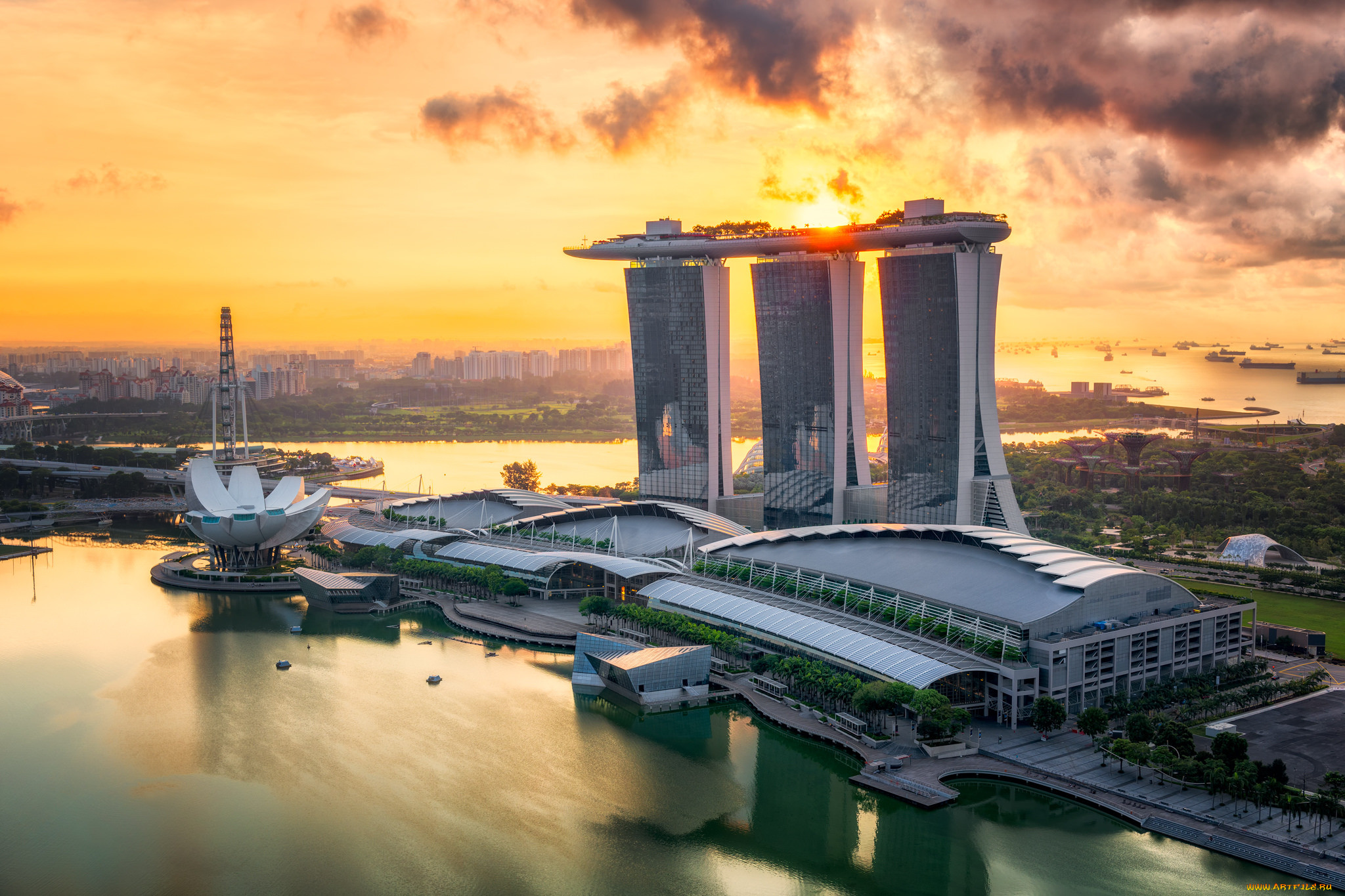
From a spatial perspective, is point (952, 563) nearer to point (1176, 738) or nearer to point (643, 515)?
point (1176, 738)

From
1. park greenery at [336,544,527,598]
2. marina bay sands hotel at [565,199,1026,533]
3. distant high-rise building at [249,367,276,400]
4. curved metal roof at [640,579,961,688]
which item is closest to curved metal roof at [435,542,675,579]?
park greenery at [336,544,527,598]

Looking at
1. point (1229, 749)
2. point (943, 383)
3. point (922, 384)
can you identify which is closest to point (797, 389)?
point (922, 384)

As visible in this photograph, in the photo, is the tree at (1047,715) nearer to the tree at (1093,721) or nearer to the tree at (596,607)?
the tree at (1093,721)

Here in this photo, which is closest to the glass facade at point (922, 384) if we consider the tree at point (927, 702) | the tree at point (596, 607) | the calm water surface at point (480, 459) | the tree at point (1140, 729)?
the tree at point (596, 607)

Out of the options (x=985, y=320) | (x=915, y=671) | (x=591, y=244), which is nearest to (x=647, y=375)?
(x=591, y=244)

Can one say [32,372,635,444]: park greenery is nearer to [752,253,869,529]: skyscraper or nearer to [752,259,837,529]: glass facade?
[752,259,837,529]: glass facade

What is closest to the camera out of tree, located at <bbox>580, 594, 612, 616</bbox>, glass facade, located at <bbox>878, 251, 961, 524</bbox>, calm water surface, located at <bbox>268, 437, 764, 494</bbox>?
tree, located at <bbox>580, 594, 612, 616</bbox>

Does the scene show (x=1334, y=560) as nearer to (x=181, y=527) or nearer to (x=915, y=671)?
(x=915, y=671)
